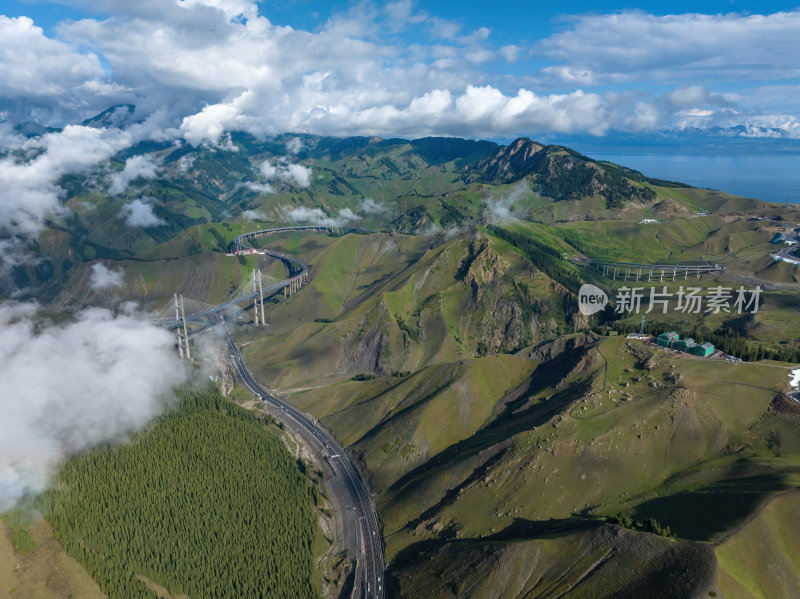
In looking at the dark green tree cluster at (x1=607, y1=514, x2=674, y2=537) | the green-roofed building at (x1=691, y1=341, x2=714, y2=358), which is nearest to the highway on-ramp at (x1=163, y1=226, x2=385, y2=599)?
the dark green tree cluster at (x1=607, y1=514, x2=674, y2=537)

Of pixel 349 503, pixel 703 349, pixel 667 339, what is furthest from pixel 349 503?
pixel 703 349

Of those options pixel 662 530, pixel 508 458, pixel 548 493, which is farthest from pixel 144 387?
pixel 662 530

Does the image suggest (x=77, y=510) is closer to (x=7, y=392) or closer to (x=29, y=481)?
(x=29, y=481)

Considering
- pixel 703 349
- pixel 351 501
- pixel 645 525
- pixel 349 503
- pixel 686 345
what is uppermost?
pixel 703 349

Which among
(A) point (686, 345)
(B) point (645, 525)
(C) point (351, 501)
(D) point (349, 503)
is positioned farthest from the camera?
(A) point (686, 345)

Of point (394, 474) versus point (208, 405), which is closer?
point (394, 474)

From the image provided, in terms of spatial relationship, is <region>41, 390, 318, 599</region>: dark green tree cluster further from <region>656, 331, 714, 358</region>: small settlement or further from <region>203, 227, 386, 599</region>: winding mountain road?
<region>656, 331, 714, 358</region>: small settlement

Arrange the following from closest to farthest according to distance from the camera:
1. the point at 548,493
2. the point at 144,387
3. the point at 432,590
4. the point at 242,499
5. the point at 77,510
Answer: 1. the point at 432,590
2. the point at 548,493
3. the point at 77,510
4. the point at 242,499
5. the point at 144,387

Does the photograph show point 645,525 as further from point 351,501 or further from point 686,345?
point 351,501
